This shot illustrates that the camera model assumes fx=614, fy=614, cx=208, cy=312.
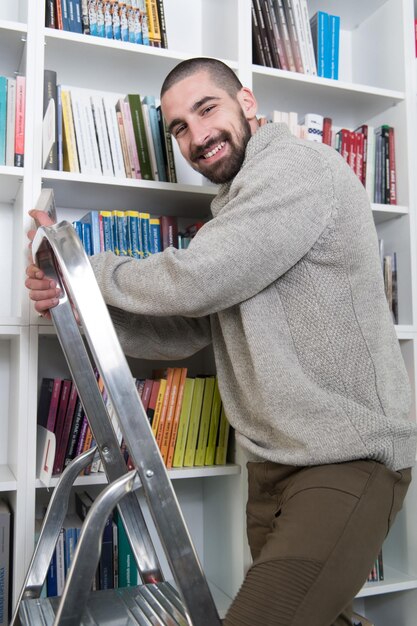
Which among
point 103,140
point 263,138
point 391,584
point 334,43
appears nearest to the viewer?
point 263,138

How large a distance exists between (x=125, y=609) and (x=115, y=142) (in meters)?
1.11

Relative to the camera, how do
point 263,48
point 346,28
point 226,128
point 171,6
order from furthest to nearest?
point 346,28, point 171,6, point 263,48, point 226,128

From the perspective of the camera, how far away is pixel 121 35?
1613mm

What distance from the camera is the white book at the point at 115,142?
5.19ft

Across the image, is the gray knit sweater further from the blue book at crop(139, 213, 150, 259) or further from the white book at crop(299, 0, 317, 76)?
the white book at crop(299, 0, 317, 76)

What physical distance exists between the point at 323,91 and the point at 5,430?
1.34 meters

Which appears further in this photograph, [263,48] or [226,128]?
[263,48]

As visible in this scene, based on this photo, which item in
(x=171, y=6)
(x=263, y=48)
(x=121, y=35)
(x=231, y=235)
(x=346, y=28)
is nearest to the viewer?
(x=231, y=235)

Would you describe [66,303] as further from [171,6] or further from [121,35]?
[171,6]

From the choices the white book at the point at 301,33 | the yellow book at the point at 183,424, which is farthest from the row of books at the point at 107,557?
the white book at the point at 301,33

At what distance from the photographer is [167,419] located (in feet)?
5.00

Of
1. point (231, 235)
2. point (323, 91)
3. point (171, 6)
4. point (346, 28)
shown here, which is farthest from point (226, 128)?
point (346, 28)

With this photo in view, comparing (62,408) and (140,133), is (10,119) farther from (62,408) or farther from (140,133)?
(62,408)

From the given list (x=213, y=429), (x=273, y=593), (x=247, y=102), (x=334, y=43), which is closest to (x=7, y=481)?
(x=213, y=429)
